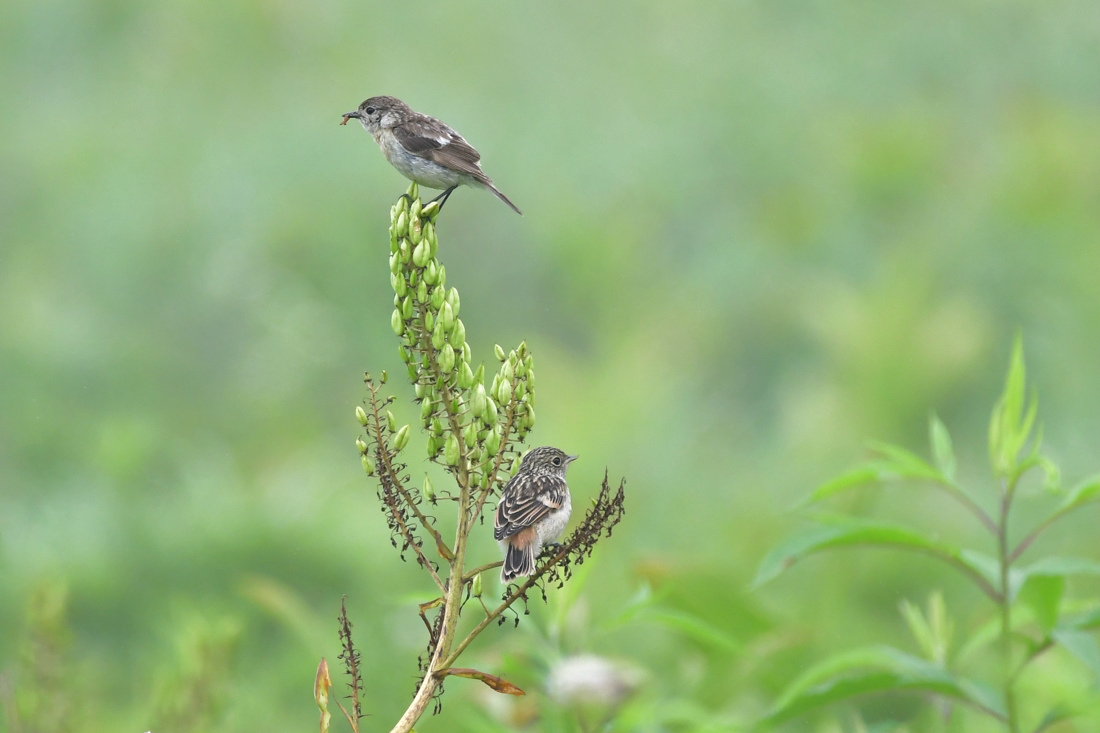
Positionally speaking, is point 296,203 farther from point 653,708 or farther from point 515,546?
point 515,546

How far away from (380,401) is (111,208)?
1117cm

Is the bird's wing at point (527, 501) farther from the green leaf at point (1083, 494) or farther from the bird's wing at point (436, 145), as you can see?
the green leaf at point (1083, 494)

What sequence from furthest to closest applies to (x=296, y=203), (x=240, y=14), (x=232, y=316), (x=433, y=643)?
(x=240, y=14) < (x=296, y=203) < (x=232, y=316) < (x=433, y=643)

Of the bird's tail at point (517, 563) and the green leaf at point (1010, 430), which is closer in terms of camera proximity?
the bird's tail at point (517, 563)

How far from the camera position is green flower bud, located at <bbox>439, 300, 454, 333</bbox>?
146 centimetres

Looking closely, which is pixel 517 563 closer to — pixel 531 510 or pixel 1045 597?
pixel 531 510

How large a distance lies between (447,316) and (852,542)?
68.6 inches

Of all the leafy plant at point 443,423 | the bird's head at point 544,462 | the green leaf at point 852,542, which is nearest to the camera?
the leafy plant at point 443,423

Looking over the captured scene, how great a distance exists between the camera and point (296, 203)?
11.5m

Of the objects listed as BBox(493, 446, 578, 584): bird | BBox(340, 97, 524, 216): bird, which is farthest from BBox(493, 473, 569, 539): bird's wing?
BBox(340, 97, 524, 216): bird

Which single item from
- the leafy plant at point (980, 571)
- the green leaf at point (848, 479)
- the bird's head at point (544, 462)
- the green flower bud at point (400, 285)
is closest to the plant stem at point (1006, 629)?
the leafy plant at point (980, 571)

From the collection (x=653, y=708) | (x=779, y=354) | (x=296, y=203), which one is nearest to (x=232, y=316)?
(x=296, y=203)

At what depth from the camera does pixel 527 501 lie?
165 centimetres

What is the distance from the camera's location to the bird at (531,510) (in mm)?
1556
